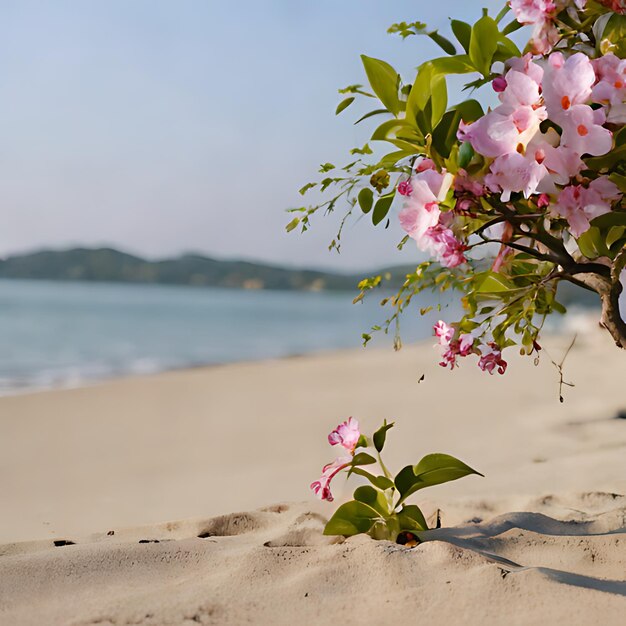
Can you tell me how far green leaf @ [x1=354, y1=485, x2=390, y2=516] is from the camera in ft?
5.92

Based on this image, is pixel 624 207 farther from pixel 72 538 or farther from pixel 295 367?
pixel 295 367

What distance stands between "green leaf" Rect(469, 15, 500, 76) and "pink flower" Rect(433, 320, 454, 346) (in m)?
0.59

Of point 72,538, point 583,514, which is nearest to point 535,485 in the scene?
point 583,514

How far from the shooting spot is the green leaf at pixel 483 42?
118 centimetres

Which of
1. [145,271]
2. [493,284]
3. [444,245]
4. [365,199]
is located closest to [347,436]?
[493,284]

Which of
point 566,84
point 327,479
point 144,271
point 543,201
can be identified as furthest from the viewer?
point 144,271

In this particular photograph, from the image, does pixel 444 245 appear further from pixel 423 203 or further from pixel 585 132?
pixel 585 132

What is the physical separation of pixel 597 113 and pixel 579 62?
0.24 feet

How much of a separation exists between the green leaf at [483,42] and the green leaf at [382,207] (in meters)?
0.29

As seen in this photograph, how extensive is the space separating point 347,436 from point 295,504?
2.53 feet

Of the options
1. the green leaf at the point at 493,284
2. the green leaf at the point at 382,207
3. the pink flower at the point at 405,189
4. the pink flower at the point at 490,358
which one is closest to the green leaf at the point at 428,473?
the pink flower at the point at 490,358

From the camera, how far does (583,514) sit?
2.17m

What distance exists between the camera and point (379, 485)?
5.95 ft

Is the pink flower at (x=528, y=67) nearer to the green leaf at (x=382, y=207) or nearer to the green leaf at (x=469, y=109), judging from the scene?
the green leaf at (x=469, y=109)
